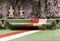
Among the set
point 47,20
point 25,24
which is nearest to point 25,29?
point 25,24

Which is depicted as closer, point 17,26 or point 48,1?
point 17,26

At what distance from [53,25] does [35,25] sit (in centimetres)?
33

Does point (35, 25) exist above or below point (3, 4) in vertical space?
below

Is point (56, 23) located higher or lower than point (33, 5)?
lower

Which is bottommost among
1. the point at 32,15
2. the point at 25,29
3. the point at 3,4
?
the point at 25,29

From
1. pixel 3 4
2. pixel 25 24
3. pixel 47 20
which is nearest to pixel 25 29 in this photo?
pixel 25 24

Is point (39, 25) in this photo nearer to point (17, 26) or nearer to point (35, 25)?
point (35, 25)

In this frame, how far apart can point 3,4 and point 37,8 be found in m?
0.66

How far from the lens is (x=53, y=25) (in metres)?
3.08

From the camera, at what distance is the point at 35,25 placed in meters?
2.99

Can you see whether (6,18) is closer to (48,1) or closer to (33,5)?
(33,5)

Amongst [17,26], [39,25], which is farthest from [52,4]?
[17,26]

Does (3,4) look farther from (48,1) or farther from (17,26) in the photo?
(48,1)

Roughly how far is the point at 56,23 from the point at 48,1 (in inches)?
19.5
